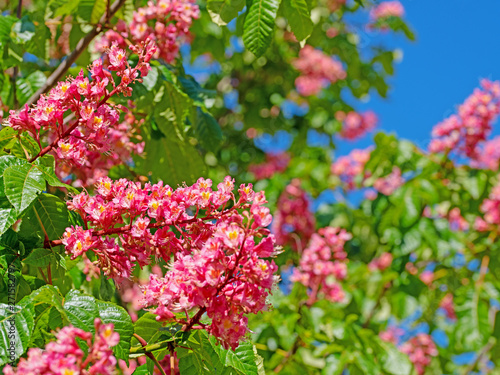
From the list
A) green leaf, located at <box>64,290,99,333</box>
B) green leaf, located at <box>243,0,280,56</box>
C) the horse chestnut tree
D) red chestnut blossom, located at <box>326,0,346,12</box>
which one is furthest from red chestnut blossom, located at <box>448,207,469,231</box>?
green leaf, located at <box>64,290,99,333</box>

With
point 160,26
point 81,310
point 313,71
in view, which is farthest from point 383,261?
point 81,310

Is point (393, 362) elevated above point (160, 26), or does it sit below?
below

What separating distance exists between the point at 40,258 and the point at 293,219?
11.4 ft

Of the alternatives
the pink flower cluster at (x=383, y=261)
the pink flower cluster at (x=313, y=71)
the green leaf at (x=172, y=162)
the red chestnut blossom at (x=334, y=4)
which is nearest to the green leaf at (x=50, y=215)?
the green leaf at (x=172, y=162)

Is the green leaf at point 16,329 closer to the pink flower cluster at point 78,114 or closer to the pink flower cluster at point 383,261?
the pink flower cluster at point 78,114

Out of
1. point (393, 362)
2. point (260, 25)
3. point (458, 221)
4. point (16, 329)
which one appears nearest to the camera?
point (16, 329)

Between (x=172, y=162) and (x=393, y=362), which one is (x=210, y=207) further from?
(x=393, y=362)

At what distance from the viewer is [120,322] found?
139cm

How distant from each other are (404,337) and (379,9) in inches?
155

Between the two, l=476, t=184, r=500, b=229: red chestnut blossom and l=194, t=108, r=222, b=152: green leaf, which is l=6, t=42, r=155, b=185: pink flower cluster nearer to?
l=194, t=108, r=222, b=152: green leaf

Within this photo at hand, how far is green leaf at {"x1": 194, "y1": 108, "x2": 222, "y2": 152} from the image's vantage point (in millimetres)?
2631

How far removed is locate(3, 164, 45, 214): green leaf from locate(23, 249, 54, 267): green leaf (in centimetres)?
16

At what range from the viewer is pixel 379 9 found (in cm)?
699

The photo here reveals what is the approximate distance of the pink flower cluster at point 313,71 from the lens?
6.38 metres
